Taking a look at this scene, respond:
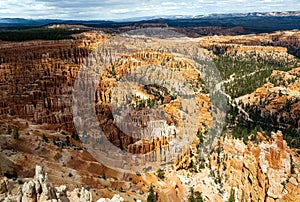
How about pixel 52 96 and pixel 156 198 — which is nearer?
pixel 156 198

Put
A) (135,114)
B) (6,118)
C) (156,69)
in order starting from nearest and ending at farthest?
(6,118), (135,114), (156,69)

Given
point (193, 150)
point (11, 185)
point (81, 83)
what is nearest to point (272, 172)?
point (193, 150)

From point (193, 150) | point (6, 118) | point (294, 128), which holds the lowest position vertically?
point (294, 128)

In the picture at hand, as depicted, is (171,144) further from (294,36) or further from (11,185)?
(294,36)

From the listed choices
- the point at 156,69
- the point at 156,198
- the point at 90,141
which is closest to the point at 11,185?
the point at 156,198

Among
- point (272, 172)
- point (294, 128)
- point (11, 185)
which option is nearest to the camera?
point (11, 185)

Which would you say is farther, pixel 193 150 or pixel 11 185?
pixel 193 150

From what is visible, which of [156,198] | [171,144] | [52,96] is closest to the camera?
[156,198]

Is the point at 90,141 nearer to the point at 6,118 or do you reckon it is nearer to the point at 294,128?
the point at 6,118

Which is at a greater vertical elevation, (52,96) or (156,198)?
(52,96)
